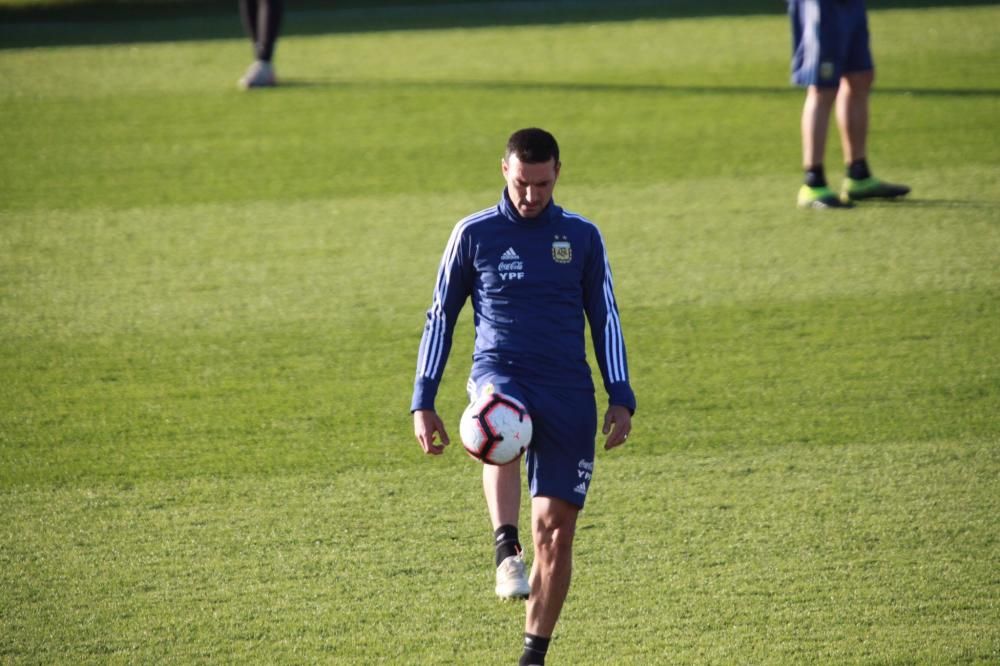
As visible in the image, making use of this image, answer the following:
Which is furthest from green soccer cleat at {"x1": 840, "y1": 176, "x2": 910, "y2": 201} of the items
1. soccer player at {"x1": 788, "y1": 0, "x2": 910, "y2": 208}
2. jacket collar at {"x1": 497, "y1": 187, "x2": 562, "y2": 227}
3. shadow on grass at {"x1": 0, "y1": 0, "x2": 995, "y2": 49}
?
shadow on grass at {"x1": 0, "y1": 0, "x2": 995, "y2": 49}

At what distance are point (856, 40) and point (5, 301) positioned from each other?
5.70m

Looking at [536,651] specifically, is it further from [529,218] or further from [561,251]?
[529,218]

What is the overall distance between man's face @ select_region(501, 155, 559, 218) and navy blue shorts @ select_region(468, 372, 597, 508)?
1.82ft

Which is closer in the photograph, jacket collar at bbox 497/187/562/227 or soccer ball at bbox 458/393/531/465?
soccer ball at bbox 458/393/531/465

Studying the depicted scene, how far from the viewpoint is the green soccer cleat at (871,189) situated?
9188 millimetres

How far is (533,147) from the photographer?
4094 mm

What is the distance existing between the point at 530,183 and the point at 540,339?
1.61ft

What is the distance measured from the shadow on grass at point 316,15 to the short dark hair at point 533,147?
11.3 metres

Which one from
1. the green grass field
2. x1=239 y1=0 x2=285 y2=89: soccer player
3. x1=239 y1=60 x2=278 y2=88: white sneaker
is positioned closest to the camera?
the green grass field

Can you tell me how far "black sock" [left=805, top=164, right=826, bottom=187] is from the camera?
9016 mm

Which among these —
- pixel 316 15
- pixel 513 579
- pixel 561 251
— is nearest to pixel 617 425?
pixel 561 251

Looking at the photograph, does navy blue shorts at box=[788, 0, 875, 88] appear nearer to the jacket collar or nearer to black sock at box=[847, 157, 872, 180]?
black sock at box=[847, 157, 872, 180]

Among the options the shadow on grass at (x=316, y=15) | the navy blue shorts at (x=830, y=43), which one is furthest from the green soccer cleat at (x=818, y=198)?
the shadow on grass at (x=316, y=15)

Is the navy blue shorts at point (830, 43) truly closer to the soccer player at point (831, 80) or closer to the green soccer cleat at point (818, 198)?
the soccer player at point (831, 80)
